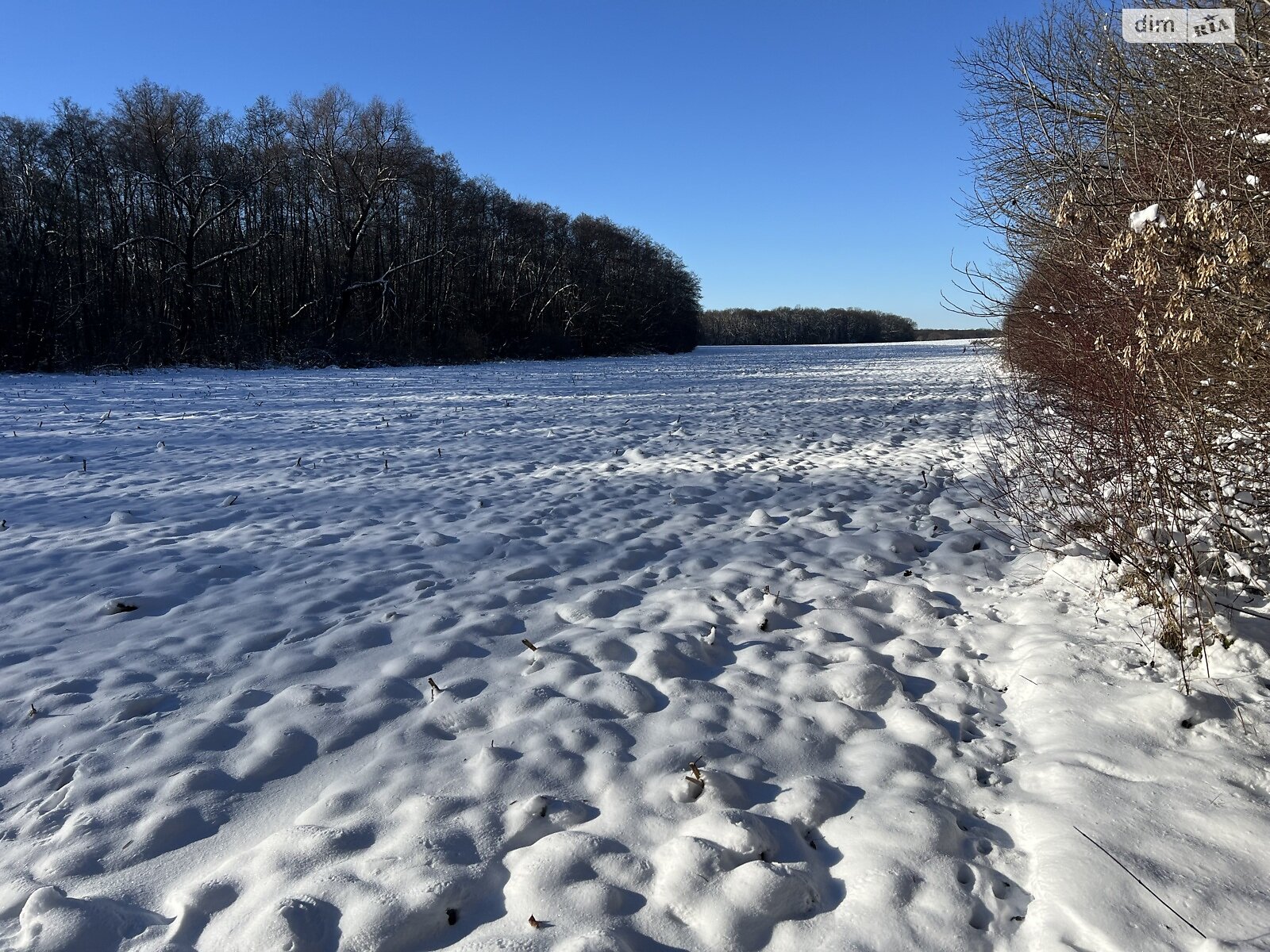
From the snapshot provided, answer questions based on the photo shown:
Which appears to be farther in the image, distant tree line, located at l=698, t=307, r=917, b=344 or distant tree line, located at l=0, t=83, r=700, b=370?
distant tree line, located at l=698, t=307, r=917, b=344

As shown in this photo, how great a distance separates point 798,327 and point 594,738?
118410 mm

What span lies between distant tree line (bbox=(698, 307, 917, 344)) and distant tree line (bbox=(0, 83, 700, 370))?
220 feet

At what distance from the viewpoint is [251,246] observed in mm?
27438

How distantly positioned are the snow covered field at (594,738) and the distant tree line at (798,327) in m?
102

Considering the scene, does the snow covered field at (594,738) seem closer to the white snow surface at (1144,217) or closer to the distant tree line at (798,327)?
the white snow surface at (1144,217)

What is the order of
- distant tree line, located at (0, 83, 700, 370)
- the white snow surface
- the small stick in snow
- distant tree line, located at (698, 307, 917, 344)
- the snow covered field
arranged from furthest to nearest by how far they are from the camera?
1. distant tree line, located at (698, 307, 917, 344)
2. distant tree line, located at (0, 83, 700, 370)
3. the white snow surface
4. the snow covered field
5. the small stick in snow

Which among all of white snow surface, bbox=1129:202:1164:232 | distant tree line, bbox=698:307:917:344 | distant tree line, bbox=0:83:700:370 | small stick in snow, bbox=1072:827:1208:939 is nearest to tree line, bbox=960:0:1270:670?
white snow surface, bbox=1129:202:1164:232

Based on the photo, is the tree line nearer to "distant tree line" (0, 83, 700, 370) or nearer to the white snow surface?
the white snow surface

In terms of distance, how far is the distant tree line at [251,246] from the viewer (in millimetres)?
22109

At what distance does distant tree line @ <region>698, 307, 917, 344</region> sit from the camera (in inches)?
4341

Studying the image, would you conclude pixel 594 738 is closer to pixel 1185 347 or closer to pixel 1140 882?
pixel 1140 882

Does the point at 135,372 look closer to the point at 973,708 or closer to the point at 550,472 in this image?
the point at 550,472

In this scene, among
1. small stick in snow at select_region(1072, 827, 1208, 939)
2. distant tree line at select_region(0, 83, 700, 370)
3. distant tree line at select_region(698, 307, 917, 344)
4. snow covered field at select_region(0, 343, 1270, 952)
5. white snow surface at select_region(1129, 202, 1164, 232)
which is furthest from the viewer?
distant tree line at select_region(698, 307, 917, 344)

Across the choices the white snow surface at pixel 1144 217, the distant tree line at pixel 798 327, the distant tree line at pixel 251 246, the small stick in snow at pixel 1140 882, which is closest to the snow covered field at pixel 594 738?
the small stick in snow at pixel 1140 882
